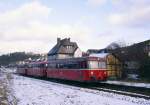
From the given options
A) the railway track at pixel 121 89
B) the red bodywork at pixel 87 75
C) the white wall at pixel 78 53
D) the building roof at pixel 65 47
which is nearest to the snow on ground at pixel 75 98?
the railway track at pixel 121 89

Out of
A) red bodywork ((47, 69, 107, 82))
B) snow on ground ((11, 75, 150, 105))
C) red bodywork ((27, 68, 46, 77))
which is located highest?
red bodywork ((27, 68, 46, 77))

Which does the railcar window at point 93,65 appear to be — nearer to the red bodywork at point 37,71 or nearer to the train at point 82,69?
the train at point 82,69

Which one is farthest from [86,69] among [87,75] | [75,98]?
[75,98]

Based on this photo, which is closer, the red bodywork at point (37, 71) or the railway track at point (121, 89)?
the railway track at point (121, 89)

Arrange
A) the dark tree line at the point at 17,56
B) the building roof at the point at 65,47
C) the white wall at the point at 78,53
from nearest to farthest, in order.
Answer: the building roof at the point at 65,47, the white wall at the point at 78,53, the dark tree line at the point at 17,56

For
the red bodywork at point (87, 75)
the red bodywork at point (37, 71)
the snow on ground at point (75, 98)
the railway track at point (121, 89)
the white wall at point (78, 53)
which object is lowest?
the snow on ground at point (75, 98)

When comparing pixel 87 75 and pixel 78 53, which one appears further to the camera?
pixel 78 53

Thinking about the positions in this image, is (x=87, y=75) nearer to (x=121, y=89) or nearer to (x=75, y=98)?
(x=121, y=89)

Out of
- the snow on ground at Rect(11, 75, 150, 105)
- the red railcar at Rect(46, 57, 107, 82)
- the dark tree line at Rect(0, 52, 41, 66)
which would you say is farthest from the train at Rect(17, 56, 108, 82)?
the dark tree line at Rect(0, 52, 41, 66)

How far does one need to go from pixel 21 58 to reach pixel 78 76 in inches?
5724

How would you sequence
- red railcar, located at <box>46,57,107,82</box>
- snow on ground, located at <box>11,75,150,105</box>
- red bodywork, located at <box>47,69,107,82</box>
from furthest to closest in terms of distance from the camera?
red railcar, located at <box>46,57,107,82</box>, red bodywork, located at <box>47,69,107,82</box>, snow on ground, located at <box>11,75,150,105</box>

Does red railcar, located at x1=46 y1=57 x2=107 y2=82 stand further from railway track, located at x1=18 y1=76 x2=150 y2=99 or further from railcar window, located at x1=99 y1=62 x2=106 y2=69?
railway track, located at x1=18 y1=76 x2=150 y2=99

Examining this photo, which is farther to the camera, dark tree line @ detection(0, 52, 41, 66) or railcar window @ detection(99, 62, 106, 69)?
dark tree line @ detection(0, 52, 41, 66)

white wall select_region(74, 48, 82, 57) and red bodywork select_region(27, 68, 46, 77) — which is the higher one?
white wall select_region(74, 48, 82, 57)
